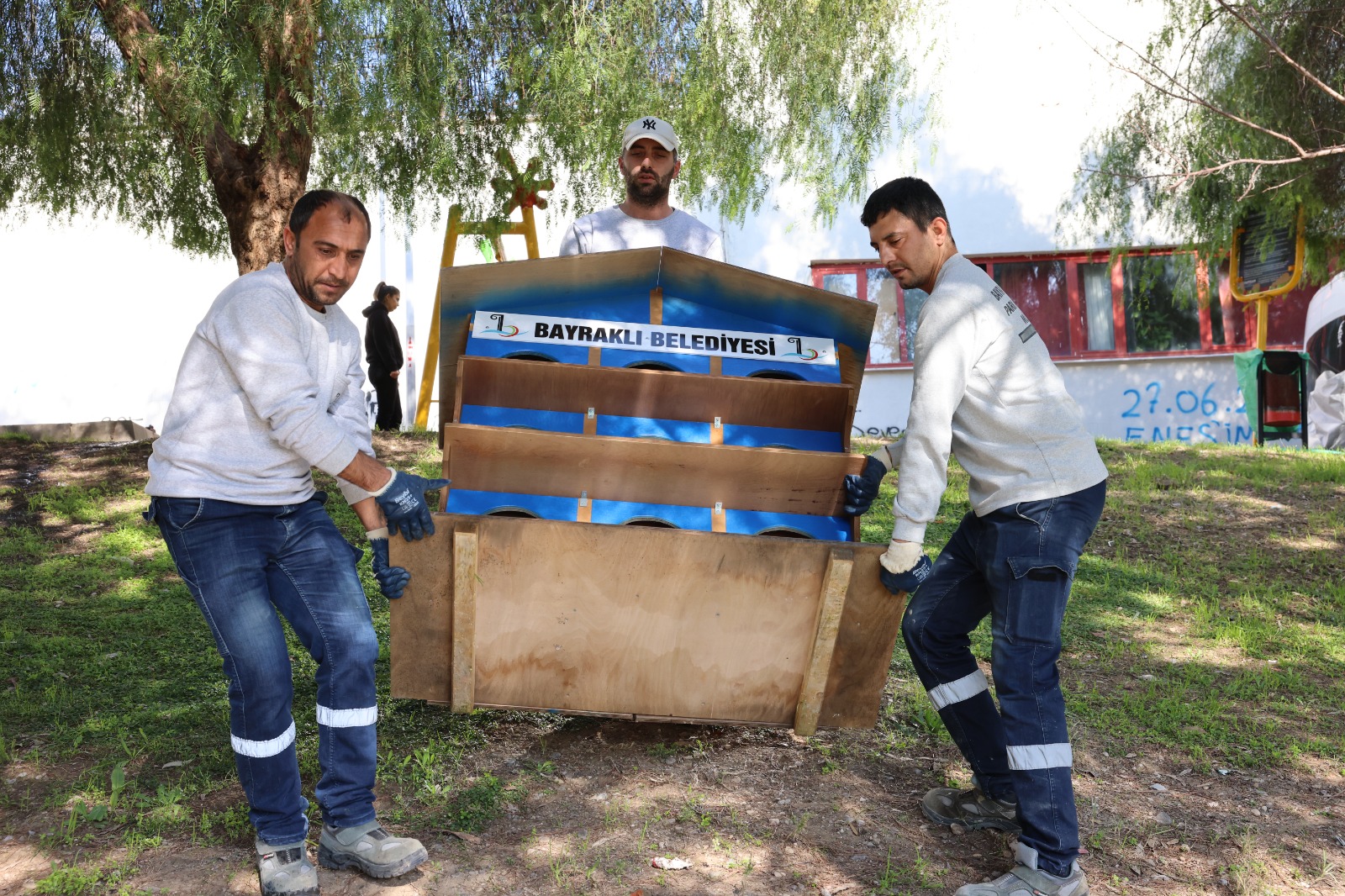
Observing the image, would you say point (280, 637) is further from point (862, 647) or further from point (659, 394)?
point (862, 647)

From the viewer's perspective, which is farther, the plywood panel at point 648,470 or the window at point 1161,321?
the window at point 1161,321


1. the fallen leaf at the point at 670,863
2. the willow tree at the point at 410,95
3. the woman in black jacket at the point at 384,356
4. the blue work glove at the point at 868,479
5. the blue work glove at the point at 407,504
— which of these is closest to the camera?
the blue work glove at the point at 407,504

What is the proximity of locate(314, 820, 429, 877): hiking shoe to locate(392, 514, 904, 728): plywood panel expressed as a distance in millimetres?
586

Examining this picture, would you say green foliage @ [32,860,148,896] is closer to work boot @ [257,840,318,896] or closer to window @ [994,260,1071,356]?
work boot @ [257,840,318,896]

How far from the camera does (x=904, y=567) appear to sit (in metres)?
3.06

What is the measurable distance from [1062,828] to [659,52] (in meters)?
5.77

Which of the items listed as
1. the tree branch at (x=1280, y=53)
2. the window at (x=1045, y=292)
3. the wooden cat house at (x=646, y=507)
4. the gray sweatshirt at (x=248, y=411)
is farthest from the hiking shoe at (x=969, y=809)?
the window at (x=1045, y=292)

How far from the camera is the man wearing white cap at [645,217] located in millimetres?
4328

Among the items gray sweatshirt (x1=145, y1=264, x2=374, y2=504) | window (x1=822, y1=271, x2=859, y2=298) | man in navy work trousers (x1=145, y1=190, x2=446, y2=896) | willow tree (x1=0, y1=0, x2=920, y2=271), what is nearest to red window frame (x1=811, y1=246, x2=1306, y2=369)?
window (x1=822, y1=271, x2=859, y2=298)

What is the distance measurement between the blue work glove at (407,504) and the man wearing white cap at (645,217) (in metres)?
1.67

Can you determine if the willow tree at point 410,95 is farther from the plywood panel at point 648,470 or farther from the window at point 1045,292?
the window at point 1045,292

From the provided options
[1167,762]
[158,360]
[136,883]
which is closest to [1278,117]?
[1167,762]

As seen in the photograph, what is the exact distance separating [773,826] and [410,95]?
192 inches

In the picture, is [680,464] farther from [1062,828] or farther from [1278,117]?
[1278,117]
